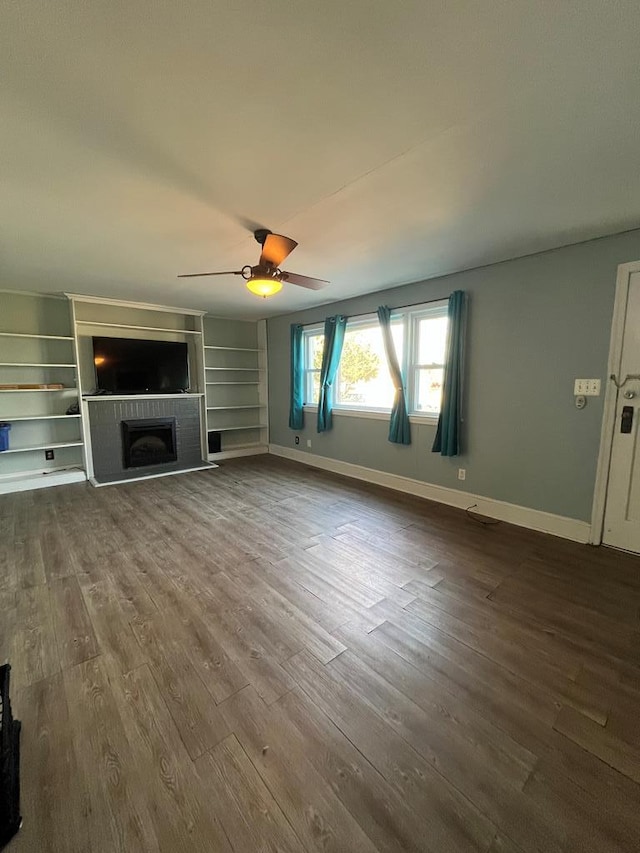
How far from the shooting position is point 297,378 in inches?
215

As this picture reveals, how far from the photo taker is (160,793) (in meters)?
1.11

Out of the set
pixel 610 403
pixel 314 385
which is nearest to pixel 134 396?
pixel 314 385

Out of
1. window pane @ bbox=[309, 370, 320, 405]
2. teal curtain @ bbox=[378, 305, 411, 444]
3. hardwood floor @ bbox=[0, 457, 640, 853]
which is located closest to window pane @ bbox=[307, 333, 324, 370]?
window pane @ bbox=[309, 370, 320, 405]

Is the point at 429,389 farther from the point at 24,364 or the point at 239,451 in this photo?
the point at 24,364

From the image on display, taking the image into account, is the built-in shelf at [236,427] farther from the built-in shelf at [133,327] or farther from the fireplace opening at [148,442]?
the built-in shelf at [133,327]

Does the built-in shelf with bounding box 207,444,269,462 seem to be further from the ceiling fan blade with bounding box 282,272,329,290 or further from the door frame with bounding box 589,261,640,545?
the door frame with bounding box 589,261,640,545

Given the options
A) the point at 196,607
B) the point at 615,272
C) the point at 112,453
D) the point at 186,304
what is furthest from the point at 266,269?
the point at 112,453

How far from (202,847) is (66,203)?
307 cm

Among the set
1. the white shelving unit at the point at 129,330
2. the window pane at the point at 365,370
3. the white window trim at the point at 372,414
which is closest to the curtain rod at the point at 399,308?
the window pane at the point at 365,370

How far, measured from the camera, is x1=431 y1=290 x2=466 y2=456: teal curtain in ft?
11.1

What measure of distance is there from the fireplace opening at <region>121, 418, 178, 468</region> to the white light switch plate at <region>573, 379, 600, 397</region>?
16.4 feet

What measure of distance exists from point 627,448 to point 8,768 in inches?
150

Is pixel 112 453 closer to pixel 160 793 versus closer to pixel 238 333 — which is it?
pixel 238 333

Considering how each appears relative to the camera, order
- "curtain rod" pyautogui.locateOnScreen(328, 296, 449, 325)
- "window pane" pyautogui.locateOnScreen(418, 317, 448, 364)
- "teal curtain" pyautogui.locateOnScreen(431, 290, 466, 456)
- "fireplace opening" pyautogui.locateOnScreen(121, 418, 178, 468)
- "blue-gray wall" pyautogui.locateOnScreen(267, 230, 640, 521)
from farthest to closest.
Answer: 1. "fireplace opening" pyautogui.locateOnScreen(121, 418, 178, 468)
2. "window pane" pyautogui.locateOnScreen(418, 317, 448, 364)
3. "curtain rod" pyautogui.locateOnScreen(328, 296, 449, 325)
4. "teal curtain" pyautogui.locateOnScreen(431, 290, 466, 456)
5. "blue-gray wall" pyautogui.locateOnScreen(267, 230, 640, 521)
